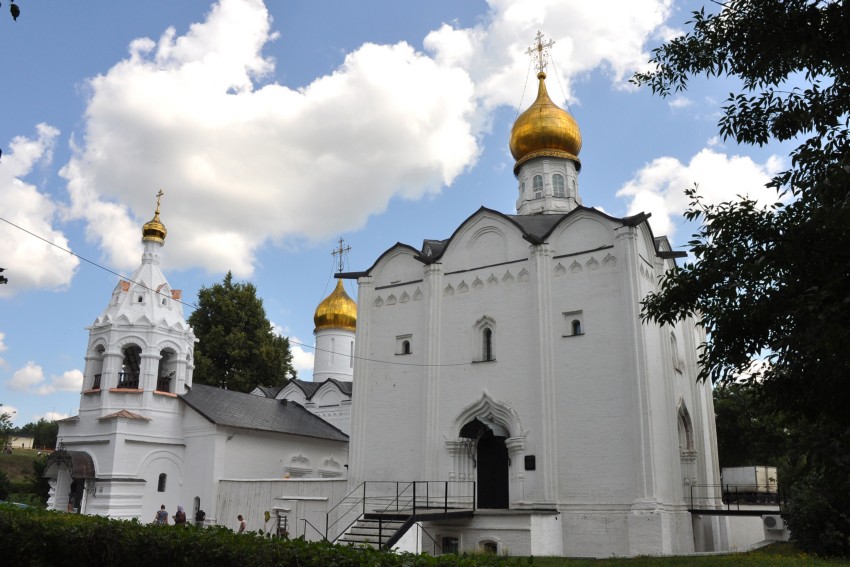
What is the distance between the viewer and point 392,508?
708 inches

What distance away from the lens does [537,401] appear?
1697 cm

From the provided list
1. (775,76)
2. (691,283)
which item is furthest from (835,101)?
(691,283)

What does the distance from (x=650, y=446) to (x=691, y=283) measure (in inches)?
349

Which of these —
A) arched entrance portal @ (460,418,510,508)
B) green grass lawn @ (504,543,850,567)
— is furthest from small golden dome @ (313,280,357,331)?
green grass lawn @ (504,543,850,567)

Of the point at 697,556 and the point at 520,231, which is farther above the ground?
the point at 520,231

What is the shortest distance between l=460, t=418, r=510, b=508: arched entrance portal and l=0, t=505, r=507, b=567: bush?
9.41 metres

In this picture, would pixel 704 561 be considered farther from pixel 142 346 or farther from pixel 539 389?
pixel 142 346

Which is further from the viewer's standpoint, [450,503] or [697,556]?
[450,503]

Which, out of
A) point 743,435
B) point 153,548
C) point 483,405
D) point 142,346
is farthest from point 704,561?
point 743,435

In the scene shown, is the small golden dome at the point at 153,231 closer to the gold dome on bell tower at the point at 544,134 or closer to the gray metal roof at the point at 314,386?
the gray metal roof at the point at 314,386

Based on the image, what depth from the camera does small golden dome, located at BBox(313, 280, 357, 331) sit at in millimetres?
35188

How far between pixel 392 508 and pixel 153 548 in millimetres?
9780

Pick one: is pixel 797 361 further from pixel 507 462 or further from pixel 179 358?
pixel 179 358

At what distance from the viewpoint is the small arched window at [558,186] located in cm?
2258
